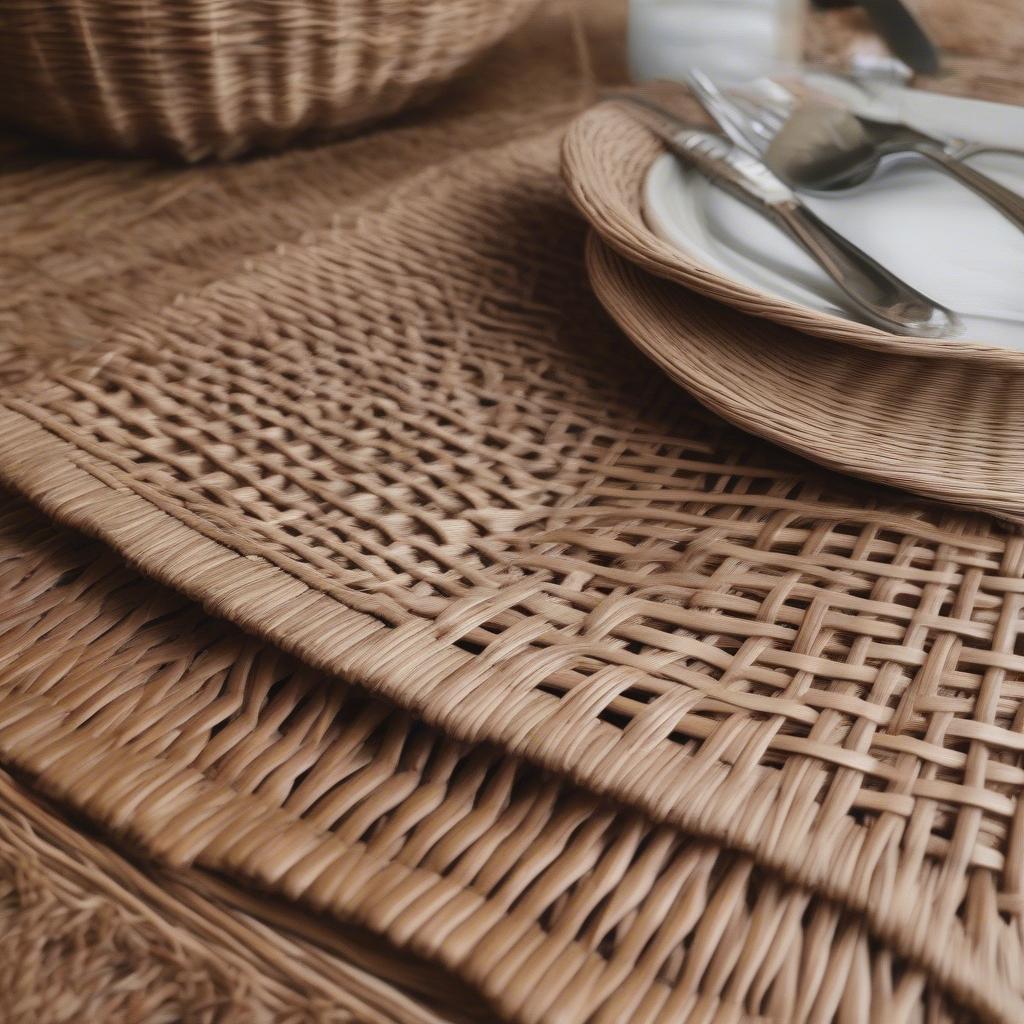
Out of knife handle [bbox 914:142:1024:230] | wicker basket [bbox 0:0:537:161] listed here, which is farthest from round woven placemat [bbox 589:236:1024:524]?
wicker basket [bbox 0:0:537:161]

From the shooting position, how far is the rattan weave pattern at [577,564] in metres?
0.27

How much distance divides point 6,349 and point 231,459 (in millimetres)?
144

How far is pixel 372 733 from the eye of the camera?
31 centimetres

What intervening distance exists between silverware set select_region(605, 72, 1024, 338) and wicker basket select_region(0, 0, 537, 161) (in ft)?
0.48

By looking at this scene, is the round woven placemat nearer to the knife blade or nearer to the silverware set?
the silverware set

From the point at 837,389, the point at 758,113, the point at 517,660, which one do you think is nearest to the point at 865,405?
the point at 837,389

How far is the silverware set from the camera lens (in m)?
0.38

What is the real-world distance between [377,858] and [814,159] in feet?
1.22

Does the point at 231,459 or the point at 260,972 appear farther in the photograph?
the point at 231,459

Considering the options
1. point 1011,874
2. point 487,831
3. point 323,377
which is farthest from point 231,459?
point 1011,874

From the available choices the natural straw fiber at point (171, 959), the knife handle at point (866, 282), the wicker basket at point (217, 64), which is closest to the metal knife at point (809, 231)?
the knife handle at point (866, 282)

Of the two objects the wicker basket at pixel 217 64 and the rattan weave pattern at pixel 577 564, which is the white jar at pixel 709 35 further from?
the rattan weave pattern at pixel 577 564

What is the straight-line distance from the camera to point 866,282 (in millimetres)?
384

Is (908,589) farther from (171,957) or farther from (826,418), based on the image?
(171,957)
